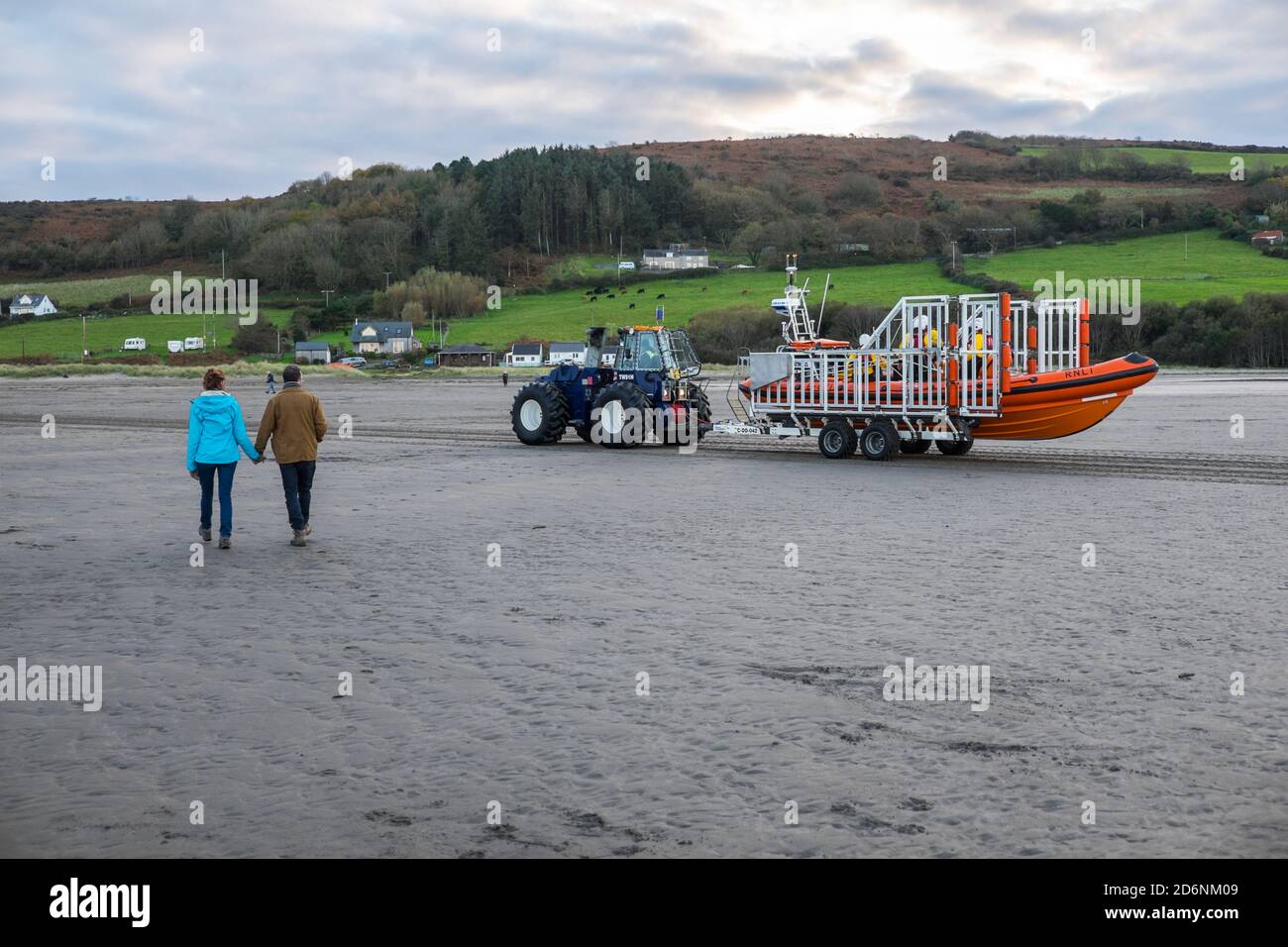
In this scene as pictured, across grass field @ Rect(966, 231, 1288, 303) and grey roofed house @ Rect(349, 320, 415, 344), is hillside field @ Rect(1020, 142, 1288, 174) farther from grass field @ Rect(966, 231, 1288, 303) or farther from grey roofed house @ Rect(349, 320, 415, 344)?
grey roofed house @ Rect(349, 320, 415, 344)

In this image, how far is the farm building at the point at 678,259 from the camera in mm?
120188

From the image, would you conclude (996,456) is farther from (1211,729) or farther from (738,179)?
(738,179)

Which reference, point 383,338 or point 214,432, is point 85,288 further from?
point 214,432

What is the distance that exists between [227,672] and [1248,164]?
143163mm

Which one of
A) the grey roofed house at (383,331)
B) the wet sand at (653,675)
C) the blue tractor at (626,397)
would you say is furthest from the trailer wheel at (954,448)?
the grey roofed house at (383,331)

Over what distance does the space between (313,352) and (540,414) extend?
265 feet

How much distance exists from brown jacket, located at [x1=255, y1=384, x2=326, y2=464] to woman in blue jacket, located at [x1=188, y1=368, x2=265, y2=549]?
229 mm

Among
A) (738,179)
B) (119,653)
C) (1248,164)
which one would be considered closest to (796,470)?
(119,653)

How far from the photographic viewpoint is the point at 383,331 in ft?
361

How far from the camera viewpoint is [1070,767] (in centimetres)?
569

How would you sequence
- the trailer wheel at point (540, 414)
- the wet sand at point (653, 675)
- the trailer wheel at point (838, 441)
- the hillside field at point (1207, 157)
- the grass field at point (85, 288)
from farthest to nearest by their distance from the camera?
1. the hillside field at point (1207, 157)
2. the grass field at point (85, 288)
3. the trailer wheel at point (540, 414)
4. the trailer wheel at point (838, 441)
5. the wet sand at point (653, 675)

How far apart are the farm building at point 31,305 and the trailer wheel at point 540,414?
350ft

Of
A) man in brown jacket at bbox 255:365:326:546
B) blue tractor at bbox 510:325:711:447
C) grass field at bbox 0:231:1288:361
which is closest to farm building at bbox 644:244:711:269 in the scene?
grass field at bbox 0:231:1288:361

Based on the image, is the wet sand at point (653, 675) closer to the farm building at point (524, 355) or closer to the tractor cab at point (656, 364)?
the tractor cab at point (656, 364)
